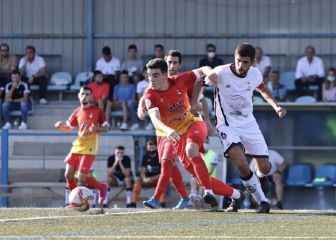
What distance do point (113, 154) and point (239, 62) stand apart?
8.52m

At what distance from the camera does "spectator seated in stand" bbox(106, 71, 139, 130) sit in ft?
73.3

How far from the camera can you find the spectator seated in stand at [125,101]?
2234 centimetres

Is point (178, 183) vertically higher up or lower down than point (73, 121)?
lower down

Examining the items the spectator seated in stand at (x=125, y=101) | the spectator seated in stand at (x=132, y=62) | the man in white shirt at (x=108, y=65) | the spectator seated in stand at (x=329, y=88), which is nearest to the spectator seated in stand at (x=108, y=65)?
the man in white shirt at (x=108, y=65)

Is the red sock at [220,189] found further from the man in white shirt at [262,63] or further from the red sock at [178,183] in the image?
the man in white shirt at [262,63]

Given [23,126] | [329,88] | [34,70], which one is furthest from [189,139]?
[34,70]

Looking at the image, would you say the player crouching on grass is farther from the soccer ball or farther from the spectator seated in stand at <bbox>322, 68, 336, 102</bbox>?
the spectator seated in stand at <bbox>322, 68, 336, 102</bbox>

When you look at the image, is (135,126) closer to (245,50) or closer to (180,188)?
(180,188)

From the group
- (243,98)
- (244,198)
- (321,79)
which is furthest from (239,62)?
(321,79)

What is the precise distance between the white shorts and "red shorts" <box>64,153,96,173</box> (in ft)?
15.3

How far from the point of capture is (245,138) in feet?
42.8

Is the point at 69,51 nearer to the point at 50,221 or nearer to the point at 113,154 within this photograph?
the point at 113,154

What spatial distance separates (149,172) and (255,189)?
7.19 metres

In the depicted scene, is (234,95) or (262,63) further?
(262,63)
